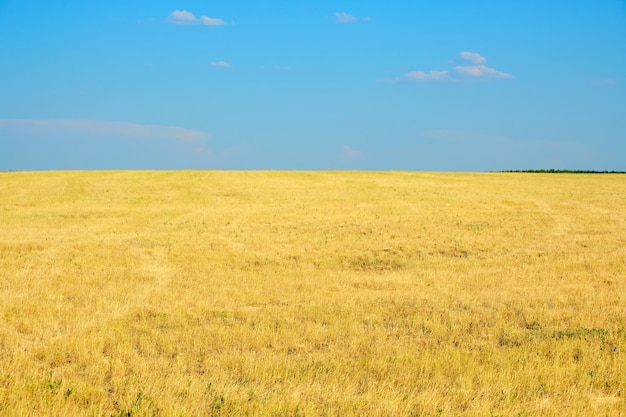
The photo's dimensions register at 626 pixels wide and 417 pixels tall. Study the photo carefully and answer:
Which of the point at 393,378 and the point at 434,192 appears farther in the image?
the point at 434,192

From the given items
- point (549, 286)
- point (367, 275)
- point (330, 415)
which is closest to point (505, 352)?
point (330, 415)

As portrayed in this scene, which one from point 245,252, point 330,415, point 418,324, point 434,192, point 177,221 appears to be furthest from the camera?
point 434,192

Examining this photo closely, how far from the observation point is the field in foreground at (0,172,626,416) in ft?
29.5

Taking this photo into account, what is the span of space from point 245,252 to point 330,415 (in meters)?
18.2

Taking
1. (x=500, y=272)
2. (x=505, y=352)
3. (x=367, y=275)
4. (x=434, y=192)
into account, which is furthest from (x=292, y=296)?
(x=434, y=192)

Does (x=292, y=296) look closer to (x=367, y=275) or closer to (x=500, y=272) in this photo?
(x=367, y=275)

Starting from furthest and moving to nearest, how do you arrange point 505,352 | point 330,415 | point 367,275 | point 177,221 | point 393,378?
1. point 177,221
2. point 367,275
3. point 505,352
4. point 393,378
5. point 330,415

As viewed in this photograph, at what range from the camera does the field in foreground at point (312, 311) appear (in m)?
8.99

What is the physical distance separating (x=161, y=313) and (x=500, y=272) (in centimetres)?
1321

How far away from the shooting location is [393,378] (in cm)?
1013

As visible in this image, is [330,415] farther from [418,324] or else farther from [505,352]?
[418,324]

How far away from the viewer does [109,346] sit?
11977 mm

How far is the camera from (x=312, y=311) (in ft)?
51.1

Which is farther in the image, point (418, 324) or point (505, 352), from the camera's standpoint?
point (418, 324)
